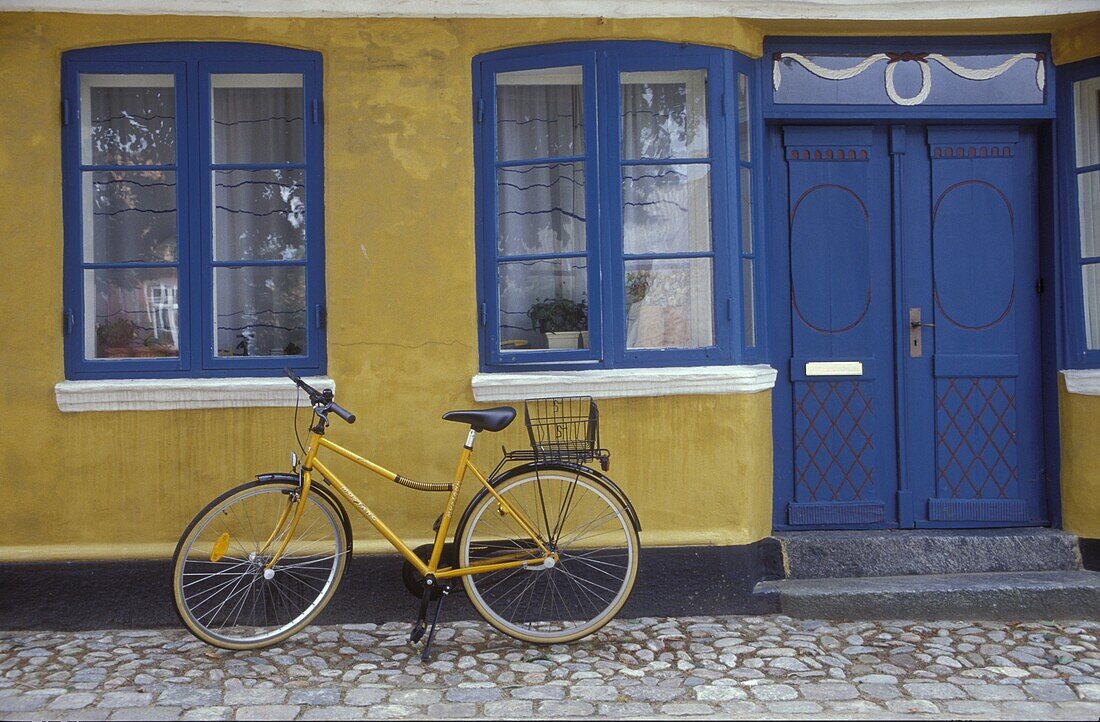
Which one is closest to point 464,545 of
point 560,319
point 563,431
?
point 563,431

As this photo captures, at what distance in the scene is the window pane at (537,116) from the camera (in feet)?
17.3

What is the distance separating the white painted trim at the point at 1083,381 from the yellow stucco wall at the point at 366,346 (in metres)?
1.78

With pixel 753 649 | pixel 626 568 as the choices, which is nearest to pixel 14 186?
pixel 626 568

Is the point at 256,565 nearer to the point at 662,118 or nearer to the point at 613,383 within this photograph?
the point at 613,383

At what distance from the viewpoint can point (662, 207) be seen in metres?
5.25

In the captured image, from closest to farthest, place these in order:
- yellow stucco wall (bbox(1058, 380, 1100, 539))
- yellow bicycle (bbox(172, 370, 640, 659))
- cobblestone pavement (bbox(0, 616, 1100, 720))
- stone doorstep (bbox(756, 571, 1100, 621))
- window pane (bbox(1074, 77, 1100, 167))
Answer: cobblestone pavement (bbox(0, 616, 1100, 720)), yellow bicycle (bbox(172, 370, 640, 659)), stone doorstep (bbox(756, 571, 1100, 621)), yellow stucco wall (bbox(1058, 380, 1100, 539)), window pane (bbox(1074, 77, 1100, 167))

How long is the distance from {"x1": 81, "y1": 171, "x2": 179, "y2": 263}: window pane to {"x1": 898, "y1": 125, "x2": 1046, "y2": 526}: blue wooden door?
400 cm

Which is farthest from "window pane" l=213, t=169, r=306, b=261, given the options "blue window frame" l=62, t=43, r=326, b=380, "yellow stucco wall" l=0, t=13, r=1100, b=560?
"yellow stucco wall" l=0, t=13, r=1100, b=560

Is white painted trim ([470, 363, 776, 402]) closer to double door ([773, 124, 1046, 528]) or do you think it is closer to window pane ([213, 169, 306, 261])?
double door ([773, 124, 1046, 528])

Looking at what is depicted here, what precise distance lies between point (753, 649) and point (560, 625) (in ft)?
3.06

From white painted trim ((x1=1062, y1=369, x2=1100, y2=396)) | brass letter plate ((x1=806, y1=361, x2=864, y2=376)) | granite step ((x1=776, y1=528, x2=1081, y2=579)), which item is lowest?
granite step ((x1=776, y1=528, x2=1081, y2=579))

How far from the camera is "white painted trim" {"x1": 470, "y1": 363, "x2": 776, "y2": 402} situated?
5.06 meters

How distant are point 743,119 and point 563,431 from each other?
76.7 inches

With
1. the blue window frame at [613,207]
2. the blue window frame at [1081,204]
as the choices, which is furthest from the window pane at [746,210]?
the blue window frame at [1081,204]
